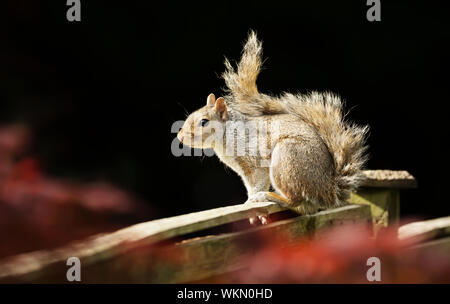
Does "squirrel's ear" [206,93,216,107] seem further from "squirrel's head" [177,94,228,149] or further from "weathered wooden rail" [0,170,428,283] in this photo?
"weathered wooden rail" [0,170,428,283]

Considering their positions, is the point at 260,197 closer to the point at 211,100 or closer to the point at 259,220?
the point at 259,220

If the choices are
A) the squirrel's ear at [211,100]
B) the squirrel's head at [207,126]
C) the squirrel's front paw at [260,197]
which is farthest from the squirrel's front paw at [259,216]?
the squirrel's ear at [211,100]

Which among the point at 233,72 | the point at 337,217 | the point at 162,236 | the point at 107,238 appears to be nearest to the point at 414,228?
the point at 337,217

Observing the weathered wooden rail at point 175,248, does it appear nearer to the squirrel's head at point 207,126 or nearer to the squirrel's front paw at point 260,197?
the squirrel's front paw at point 260,197

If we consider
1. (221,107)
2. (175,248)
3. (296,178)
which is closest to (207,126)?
(221,107)

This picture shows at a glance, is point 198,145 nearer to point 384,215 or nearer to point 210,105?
point 210,105
